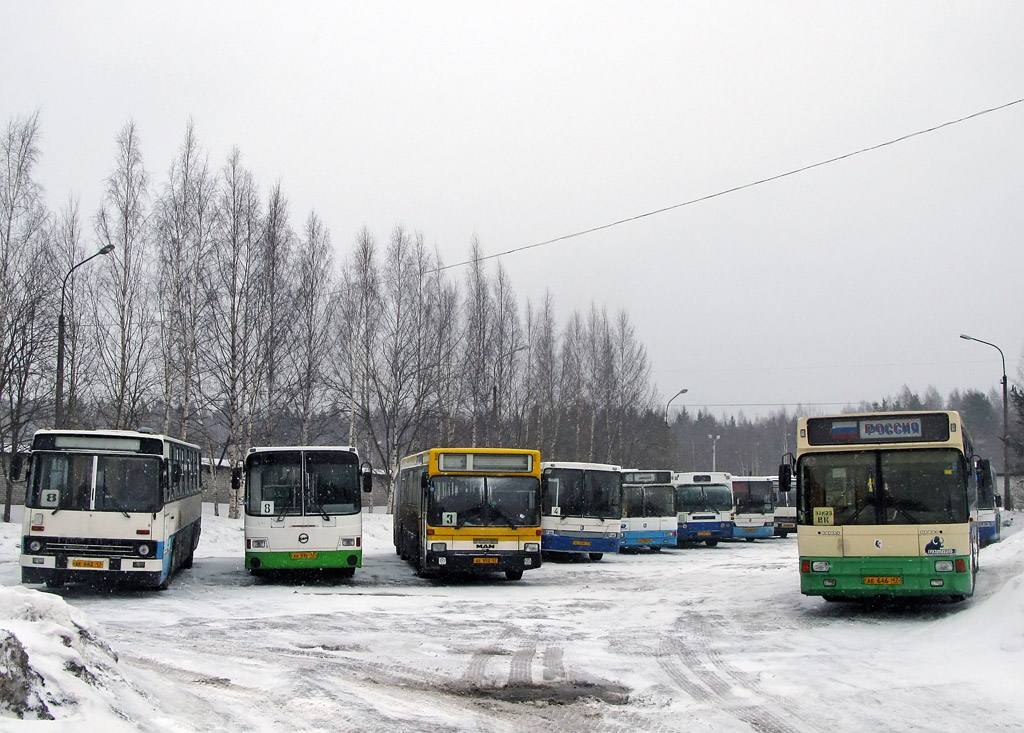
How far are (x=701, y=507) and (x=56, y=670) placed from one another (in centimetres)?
3420

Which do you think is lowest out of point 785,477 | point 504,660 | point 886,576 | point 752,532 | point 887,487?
point 752,532

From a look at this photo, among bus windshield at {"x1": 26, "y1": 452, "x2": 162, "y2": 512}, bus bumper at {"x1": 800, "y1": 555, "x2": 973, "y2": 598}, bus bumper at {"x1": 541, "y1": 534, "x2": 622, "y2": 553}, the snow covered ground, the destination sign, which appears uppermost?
the destination sign

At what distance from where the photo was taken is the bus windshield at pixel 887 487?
14.3 meters

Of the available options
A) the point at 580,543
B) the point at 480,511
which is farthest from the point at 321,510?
the point at 580,543

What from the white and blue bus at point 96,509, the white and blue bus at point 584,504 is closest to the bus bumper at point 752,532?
the white and blue bus at point 584,504

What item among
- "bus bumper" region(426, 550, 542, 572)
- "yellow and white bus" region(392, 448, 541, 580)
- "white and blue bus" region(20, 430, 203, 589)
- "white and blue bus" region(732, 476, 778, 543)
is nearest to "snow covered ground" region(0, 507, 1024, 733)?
"white and blue bus" region(20, 430, 203, 589)

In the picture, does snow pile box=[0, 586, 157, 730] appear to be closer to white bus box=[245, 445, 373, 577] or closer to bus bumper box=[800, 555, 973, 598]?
bus bumper box=[800, 555, 973, 598]

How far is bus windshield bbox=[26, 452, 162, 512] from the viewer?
53.4ft

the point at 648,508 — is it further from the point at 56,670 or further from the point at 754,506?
the point at 56,670

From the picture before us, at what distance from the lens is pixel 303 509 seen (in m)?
19.3

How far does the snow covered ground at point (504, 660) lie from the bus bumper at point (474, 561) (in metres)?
0.85

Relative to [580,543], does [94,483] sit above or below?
above

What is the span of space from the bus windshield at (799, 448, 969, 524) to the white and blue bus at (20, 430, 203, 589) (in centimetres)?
1063

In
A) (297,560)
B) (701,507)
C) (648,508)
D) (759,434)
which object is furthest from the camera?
(759,434)
